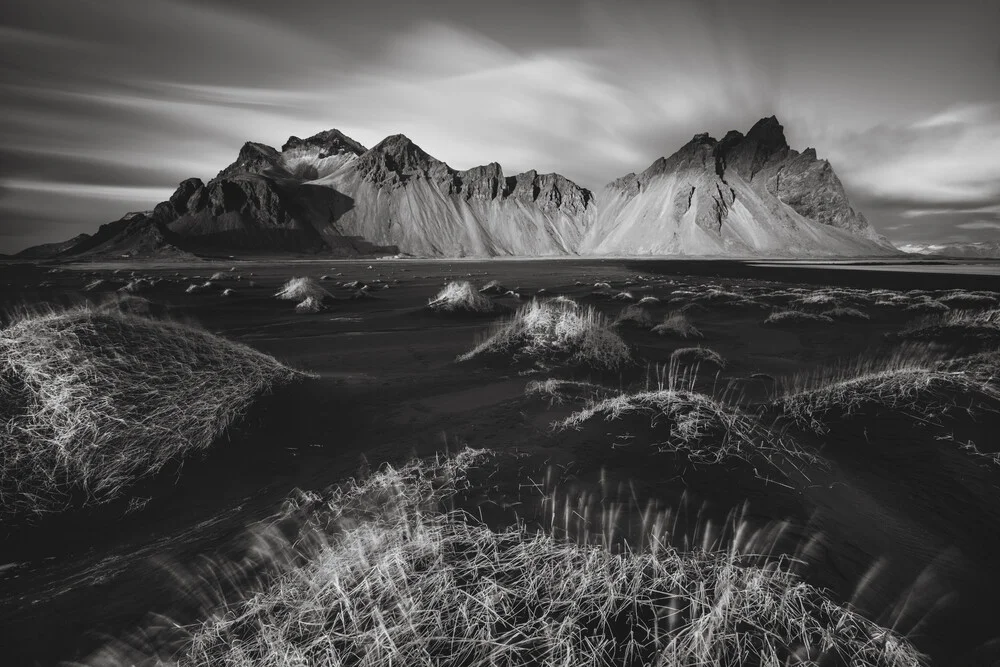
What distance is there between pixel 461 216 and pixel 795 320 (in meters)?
139

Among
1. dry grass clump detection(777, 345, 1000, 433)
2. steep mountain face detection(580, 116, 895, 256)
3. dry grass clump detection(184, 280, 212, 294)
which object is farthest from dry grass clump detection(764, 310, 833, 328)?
steep mountain face detection(580, 116, 895, 256)

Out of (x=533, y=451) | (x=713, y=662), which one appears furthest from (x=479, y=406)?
(x=713, y=662)

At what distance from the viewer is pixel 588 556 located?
210 centimetres

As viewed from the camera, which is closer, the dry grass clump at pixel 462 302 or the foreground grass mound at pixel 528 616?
the foreground grass mound at pixel 528 616

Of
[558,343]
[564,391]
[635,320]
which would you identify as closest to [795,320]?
[635,320]

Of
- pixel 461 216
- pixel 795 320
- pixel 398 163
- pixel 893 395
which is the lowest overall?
pixel 795 320

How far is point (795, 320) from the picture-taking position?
13.9 meters

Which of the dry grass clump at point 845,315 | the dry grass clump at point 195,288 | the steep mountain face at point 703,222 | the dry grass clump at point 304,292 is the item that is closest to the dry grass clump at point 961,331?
the dry grass clump at point 845,315

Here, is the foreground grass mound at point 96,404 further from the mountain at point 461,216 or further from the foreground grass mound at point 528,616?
the mountain at point 461,216

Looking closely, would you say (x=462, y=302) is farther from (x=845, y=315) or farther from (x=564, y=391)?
(x=845, y=315)

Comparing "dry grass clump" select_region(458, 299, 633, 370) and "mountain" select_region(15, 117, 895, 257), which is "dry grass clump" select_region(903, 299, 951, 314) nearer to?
"dry grass clump" select_region(458, 299, 633, 370)

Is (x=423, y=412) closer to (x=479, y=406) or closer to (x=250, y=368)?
(x=479, y=406)

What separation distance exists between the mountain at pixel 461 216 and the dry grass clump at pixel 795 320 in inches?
4548

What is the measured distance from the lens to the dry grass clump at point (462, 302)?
1504 cm
